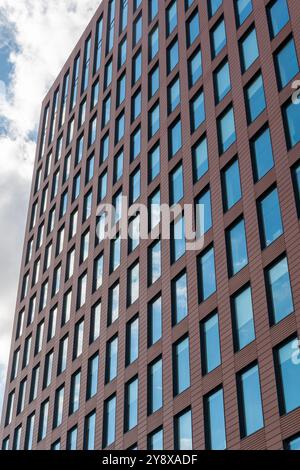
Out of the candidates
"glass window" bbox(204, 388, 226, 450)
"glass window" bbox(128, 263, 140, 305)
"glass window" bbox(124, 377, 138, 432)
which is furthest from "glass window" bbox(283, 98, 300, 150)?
"glass window" bbox(124, 377, 138, 432)

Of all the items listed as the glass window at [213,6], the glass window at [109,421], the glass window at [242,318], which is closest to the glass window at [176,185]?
the glass window at [242,318]

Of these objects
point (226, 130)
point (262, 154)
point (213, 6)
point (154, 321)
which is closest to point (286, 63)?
point (262, 154)

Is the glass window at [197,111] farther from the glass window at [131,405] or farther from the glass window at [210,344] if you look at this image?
the glass window at [131,405]

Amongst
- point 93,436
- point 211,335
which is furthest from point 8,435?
point 211,335

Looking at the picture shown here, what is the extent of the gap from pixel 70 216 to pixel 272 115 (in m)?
25.8

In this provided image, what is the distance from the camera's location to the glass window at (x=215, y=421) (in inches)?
1208

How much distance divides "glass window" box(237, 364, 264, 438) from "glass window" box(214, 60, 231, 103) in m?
16.7

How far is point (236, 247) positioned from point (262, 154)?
468 centimetres

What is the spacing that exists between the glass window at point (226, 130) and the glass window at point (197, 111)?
214 cm

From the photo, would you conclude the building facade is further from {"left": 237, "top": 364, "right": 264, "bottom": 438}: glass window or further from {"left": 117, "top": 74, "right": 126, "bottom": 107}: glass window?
{"left": 117, "top": 74, "right": 126, "bottom": 107}: glass window

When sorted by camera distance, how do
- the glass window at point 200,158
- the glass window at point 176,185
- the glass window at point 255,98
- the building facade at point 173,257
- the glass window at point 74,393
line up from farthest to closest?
the glass window at point 74,393, the glass window at point 176,185, the glass window at point 200,158, the glass window at point 255,98, the building facade at point 173,257

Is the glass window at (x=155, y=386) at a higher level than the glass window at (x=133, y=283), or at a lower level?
lower

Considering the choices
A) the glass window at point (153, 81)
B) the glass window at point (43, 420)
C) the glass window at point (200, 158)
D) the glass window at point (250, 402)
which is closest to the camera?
the glass window at point (250, 402)

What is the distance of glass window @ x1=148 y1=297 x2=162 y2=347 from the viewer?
3856 centimetres
